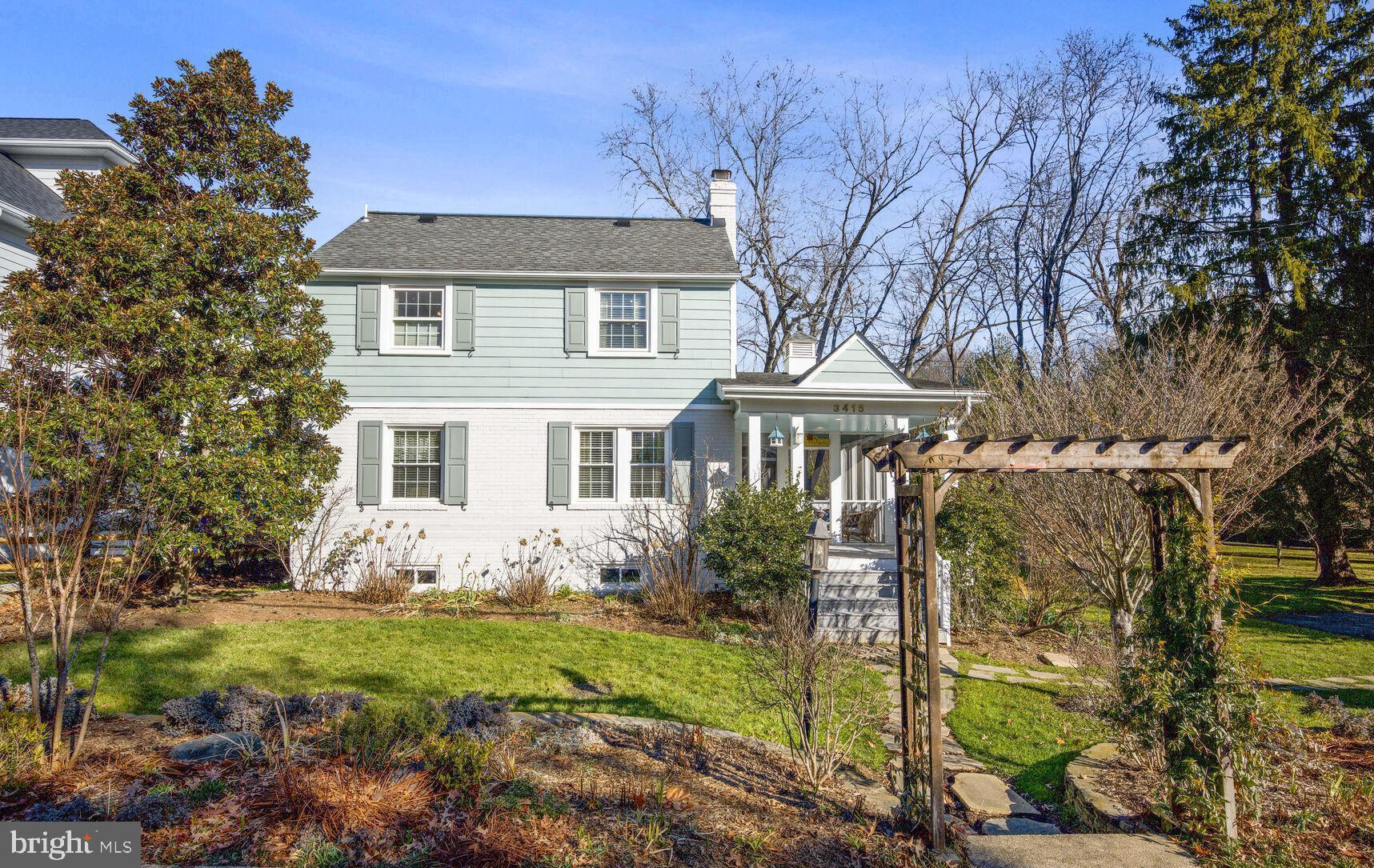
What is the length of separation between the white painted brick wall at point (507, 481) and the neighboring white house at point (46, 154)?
20.1ft

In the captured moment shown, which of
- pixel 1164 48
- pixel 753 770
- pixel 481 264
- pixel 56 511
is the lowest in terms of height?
pixel 753 770

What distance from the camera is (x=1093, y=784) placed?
182 inches

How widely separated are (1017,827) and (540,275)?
1013cm

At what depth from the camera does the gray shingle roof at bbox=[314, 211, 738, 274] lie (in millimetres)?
12336

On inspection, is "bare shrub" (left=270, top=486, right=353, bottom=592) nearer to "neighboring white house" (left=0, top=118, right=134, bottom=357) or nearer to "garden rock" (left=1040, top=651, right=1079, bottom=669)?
"neighboring white house" (left=0, top=118, right=134, bottom=357)

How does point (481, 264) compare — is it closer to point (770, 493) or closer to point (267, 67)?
point (267, 67)

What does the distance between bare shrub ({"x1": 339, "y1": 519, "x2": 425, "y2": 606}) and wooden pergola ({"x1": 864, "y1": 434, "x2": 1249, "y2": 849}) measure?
28.5 ft

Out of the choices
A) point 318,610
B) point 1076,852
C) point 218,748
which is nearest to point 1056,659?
point 1076,852

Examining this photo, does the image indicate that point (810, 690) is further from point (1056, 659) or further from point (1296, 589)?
point (1296, 589)

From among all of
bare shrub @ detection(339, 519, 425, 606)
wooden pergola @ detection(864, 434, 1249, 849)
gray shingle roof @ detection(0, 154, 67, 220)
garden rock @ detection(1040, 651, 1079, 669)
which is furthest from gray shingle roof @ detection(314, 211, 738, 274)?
wooden pergola @ detection(864, 434, 1249, 849)

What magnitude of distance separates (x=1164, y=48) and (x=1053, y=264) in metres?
7.95

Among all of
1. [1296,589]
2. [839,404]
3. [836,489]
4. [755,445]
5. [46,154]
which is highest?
[46,154]

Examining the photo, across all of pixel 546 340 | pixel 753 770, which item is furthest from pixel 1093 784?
pixel 546 340
